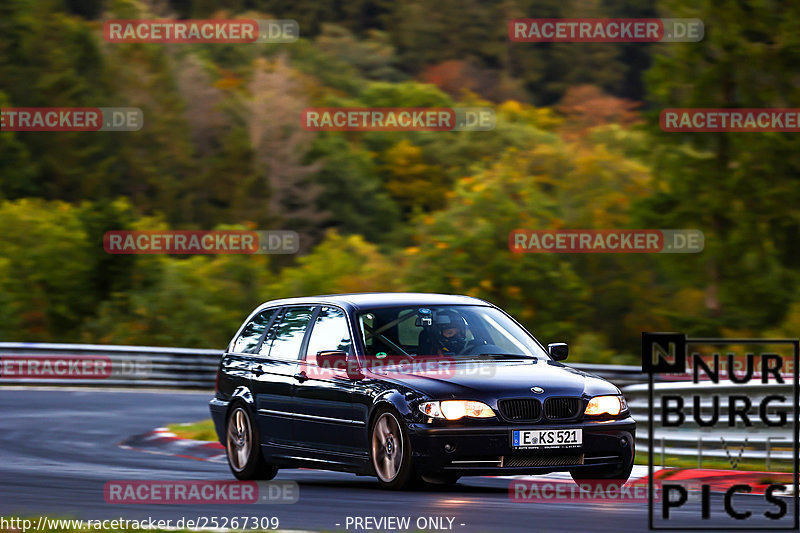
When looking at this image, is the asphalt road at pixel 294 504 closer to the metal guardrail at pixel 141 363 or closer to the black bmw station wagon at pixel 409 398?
the black bmw station wagon at pixel 409 398

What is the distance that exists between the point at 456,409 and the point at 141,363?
2119 cm

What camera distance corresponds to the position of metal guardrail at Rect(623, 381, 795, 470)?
46.0 feet

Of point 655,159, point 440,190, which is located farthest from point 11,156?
point 655,159

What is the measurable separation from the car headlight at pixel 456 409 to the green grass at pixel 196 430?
7.39 meters

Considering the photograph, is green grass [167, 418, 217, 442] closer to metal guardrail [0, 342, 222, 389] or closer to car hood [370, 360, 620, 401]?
car hood [370, 360, 620, 401]

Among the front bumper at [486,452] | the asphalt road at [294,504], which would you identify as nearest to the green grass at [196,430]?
the asphalt road at [294,504]

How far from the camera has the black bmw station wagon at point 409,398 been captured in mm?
11266

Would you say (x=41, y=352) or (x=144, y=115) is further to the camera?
(x=144, y=115)

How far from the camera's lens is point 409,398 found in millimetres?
11352

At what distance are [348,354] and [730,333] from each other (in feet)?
100

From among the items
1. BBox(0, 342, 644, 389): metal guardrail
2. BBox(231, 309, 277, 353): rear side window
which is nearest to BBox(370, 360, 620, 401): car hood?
BBox(231, 309, 277, 353): rear side window

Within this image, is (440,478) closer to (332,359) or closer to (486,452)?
(486,452)

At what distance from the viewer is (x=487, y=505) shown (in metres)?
10.8

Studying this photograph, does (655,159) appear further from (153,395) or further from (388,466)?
(388,466)
